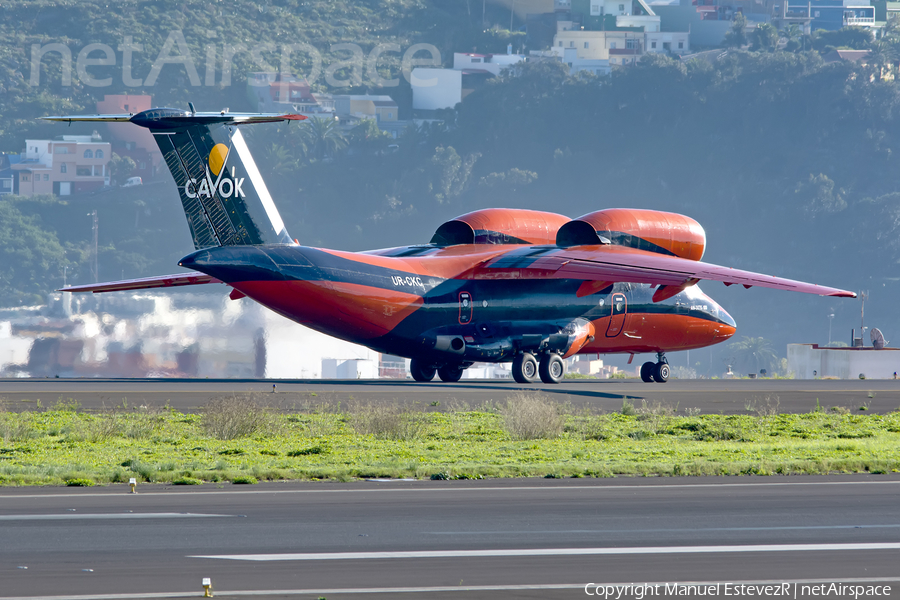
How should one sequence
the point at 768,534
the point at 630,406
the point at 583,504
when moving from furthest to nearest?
the point at 630,406 → the point at 583,504 → the point at 768,534

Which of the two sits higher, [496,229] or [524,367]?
[496,229]

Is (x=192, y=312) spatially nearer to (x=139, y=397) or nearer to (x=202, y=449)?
(x=139, y=397)

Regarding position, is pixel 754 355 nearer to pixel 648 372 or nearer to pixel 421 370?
pixel 648 372

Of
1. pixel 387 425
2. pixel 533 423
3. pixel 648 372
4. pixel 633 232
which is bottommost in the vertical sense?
pixel 648 372

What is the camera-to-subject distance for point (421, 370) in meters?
39.2

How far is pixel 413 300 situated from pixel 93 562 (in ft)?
81.6

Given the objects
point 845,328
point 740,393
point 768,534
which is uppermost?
point 768,534

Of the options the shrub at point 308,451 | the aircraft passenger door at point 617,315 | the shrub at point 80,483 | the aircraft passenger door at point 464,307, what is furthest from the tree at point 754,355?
the shrub at point 80,483

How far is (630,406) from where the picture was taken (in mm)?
27906

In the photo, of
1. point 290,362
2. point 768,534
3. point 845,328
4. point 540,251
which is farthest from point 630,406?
point 845,328

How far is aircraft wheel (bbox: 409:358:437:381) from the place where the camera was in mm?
38938

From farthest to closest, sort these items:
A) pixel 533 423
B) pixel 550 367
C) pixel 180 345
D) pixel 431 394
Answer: pixel 180 345 < pixel 550 367 < pixel 431 394 < pixel 533 423

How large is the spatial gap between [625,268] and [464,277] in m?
5.20

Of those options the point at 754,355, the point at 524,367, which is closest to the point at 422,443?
the point at 524,367
